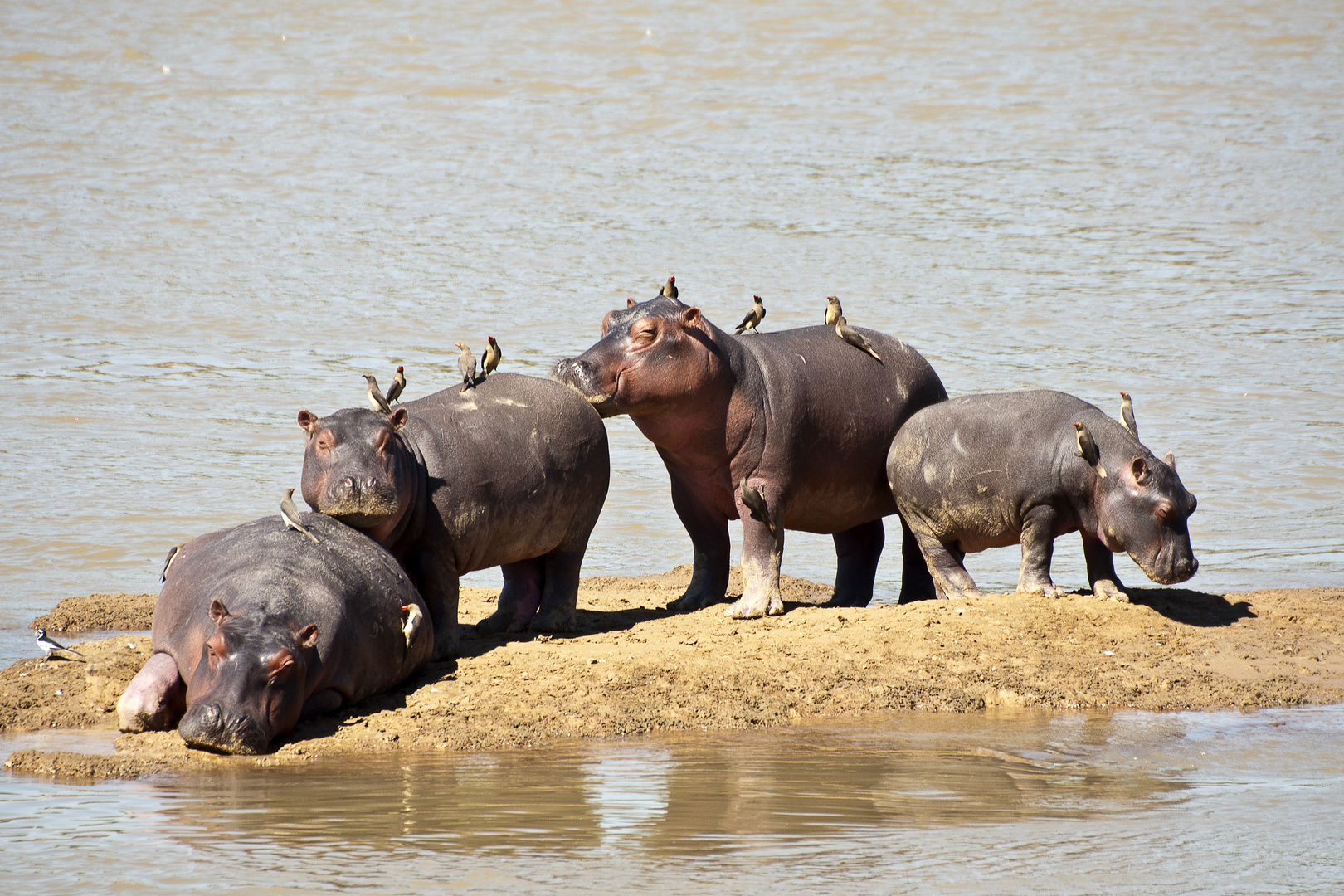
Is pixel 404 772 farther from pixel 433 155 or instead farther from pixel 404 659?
pixel 433 155

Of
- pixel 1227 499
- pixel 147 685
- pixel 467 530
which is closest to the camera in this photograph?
pixel 147 685

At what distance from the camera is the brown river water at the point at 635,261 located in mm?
5332

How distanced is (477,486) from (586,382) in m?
0.90

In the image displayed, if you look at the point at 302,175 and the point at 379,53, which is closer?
the point at 302,175

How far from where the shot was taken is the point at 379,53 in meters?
32.0

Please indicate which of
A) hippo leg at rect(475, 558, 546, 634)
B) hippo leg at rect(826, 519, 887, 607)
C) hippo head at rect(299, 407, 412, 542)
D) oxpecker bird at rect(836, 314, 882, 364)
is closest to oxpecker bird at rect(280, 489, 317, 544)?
Result: hippo head at rect(299, 407, 412, 542)

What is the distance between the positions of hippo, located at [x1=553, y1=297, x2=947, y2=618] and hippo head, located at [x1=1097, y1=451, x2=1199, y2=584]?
4.91 ft

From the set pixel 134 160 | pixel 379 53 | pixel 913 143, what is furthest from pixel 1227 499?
pixel 379 53

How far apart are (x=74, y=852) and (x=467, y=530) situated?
327 centimetres

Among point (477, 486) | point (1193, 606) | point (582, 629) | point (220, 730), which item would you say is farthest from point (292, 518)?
point (1193, 606)

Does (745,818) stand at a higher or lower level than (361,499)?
lower

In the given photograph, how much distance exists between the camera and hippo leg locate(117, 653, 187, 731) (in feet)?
21.1

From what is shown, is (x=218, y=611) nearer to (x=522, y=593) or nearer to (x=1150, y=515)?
(x=522, y=593)

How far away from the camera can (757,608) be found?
857cm
